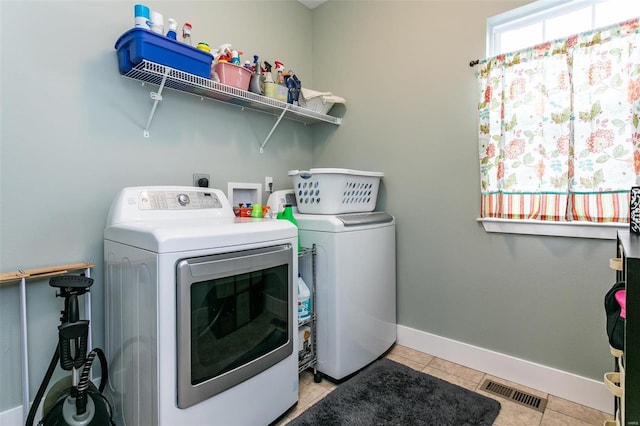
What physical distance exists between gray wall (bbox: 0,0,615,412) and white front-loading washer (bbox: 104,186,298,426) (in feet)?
0.93

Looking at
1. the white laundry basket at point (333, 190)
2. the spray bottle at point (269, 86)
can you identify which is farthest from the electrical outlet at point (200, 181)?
the spray bottle at point (269, 86)

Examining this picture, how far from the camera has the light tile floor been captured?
149 cm

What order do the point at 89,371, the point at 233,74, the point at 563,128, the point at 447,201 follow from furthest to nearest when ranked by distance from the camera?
1. the point at 447,201
2. the point at 233,74
3. the point at 563,128
4. the point at 89,371

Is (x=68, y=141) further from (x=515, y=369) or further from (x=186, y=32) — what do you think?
(x=515, y=369)

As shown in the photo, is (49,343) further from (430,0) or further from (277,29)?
(430,0)

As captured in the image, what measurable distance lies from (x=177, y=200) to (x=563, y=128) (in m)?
2.03

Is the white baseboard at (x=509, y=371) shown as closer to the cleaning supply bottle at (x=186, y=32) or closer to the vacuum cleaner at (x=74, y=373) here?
the vacuum cleaner at (x=74, y=373)

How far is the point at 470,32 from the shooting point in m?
1.92

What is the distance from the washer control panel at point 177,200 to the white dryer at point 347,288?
21.0 inches

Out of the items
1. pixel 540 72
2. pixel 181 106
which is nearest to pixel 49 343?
pixel 181 106

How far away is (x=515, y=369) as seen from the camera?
5.93 ft

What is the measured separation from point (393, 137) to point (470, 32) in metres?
0.76

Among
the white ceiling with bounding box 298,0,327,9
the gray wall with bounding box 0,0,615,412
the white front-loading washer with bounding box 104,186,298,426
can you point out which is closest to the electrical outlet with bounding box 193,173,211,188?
the gray wall with bounding box 0,0,615,412

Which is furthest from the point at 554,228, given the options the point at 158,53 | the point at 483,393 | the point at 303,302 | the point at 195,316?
the point at 158,53
